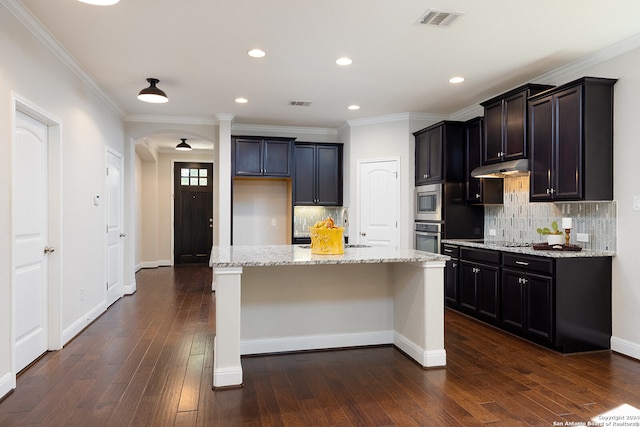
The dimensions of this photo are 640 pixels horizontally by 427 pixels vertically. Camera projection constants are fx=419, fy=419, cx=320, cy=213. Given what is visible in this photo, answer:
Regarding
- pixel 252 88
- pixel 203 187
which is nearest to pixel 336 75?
pixel 252 88

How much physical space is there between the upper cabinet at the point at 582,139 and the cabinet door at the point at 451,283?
1.53 meters

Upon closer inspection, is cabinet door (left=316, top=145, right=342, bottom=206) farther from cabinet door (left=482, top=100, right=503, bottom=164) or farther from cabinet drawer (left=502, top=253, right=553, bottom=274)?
cabinet drawer (left=502, top=253, right=553, bottom=274)

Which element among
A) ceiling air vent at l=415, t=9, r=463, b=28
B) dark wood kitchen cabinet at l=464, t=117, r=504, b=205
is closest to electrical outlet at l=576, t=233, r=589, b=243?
dark wood kitchen cabinet at l=464, t=117, r=504, b=205

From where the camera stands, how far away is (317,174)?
6.80 metres

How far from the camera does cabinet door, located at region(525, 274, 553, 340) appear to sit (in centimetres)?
362

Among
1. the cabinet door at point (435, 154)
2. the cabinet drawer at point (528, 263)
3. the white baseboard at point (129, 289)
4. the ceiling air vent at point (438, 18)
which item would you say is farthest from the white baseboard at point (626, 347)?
the white baseboard at point (129, 289)

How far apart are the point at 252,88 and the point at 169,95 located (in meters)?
1.09

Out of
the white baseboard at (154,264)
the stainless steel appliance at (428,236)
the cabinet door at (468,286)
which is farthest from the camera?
the white baseboard at (154,264)

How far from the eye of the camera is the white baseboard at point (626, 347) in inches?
136

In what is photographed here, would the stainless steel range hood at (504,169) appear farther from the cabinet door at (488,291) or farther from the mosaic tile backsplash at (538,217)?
the cabinet door at (488,291)

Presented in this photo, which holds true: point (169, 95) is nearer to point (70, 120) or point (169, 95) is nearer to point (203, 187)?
point (70, 120)

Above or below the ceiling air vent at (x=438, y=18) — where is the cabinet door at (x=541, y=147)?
below

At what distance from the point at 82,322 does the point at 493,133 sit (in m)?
4.79

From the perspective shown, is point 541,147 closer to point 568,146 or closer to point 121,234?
point 568,146
